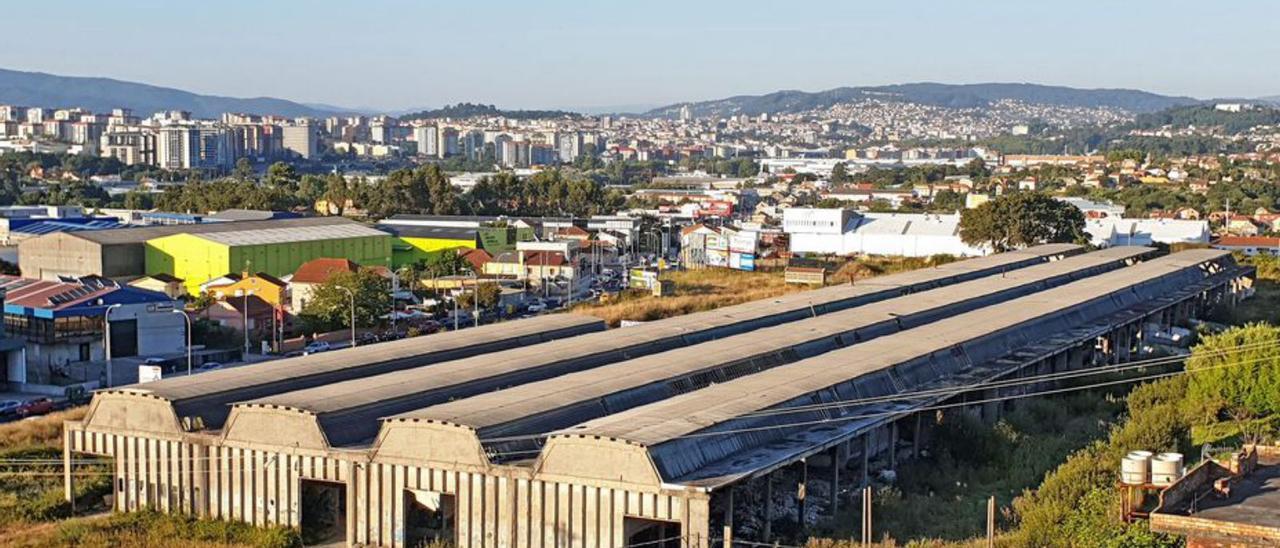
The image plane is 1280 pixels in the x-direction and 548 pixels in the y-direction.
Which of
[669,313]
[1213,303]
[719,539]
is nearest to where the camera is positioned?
[719,539]

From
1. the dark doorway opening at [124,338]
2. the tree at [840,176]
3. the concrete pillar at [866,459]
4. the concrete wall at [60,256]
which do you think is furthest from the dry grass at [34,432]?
the tree at [840,176]

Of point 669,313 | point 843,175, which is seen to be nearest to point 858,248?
point 669,313

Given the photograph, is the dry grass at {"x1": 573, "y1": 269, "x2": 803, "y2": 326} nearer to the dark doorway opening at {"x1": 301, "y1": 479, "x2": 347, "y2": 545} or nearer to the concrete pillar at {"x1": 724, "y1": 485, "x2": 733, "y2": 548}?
the dark doorway opening at {"x1": 301, "y1": 479, "x2": 347, "y2": 545}

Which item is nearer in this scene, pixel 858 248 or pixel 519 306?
pixel 519 306

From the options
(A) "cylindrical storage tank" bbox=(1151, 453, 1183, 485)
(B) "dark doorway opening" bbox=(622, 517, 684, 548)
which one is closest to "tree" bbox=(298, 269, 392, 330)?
(B) "dark doorway opening" bbox=(622, 517, 684, 548)

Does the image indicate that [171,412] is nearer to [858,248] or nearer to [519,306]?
[519,306]

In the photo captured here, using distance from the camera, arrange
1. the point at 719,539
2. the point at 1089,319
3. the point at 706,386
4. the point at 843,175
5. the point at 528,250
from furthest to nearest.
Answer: the point at 843,175, the point at 528,250, the point at 1089,319, the point at 706,386, the point at 719,539

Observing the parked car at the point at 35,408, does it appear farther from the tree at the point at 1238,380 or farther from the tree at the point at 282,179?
the tree at the point at 282,179

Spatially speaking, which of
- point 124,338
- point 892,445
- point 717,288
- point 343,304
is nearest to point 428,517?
point 892,445
